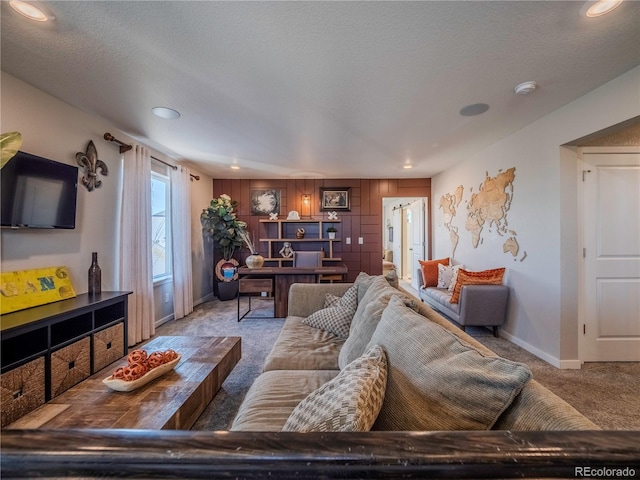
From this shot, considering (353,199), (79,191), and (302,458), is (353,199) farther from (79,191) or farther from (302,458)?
(302,458)

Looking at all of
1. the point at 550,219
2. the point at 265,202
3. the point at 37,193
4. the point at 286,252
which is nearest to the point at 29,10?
the point at 37,193

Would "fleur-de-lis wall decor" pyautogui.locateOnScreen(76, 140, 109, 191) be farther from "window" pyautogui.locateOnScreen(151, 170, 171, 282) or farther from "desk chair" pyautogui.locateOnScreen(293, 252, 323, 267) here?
"desk chair" pyautogui.locateOnScreen(293, 252, 323, 267)

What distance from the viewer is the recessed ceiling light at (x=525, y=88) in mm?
1980

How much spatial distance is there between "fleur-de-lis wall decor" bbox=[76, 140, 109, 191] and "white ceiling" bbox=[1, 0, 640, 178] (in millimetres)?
387

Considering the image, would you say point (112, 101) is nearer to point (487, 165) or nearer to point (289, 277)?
point (289, 277)

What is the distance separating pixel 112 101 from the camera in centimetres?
225

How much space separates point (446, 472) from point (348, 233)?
509 cm

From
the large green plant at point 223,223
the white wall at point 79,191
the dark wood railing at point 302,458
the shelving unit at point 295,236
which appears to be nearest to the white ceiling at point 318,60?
the white wall at point 79,191

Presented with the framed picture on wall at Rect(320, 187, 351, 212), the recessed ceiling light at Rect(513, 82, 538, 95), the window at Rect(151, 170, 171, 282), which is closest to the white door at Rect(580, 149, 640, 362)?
the recessed ceiling light at Rect(513, 82, 538, 95)

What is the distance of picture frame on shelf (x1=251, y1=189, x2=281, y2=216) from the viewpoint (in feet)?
17.9

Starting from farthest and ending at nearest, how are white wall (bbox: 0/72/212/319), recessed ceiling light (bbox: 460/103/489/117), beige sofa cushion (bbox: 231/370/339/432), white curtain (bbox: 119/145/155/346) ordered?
white curtain (bbox: 119/145/155/346), recessed ceiling light (bbox: 460/103/489/117), white wall (bbox: 0/72/212/319), beige sofa cushion (bbox: 231/370/339/432)

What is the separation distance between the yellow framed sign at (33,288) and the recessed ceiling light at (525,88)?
4000 mm

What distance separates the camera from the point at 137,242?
3.04m

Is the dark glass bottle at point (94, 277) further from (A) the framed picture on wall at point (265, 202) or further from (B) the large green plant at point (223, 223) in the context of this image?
(A) the framed picture on wall at point (265, 202)
